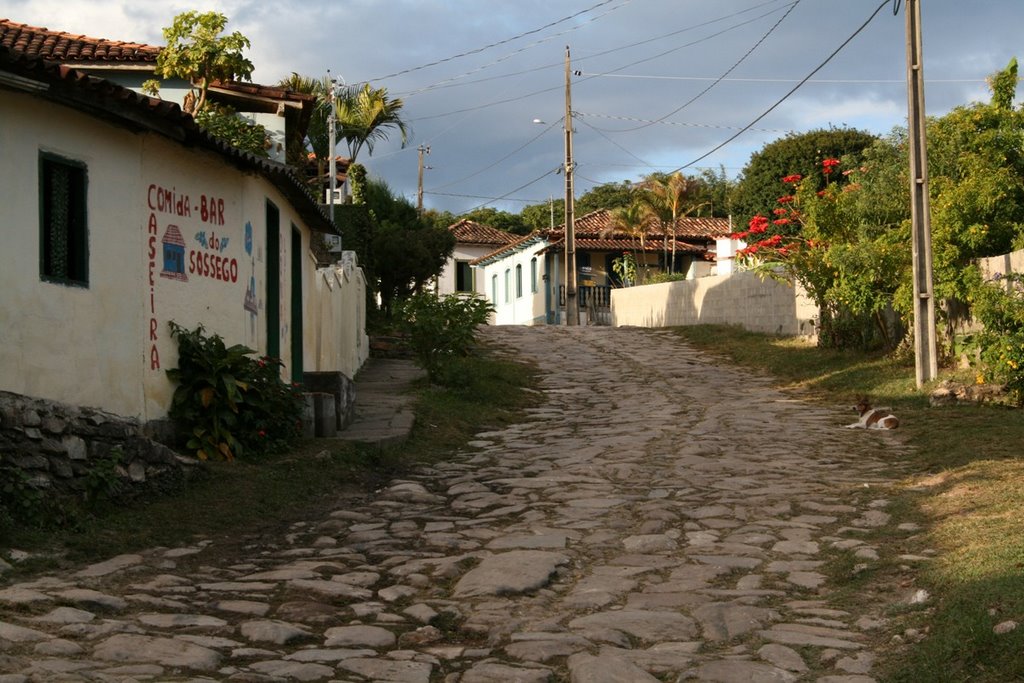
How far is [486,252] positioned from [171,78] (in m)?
35.0

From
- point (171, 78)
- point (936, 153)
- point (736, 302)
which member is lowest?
point (736, 302)

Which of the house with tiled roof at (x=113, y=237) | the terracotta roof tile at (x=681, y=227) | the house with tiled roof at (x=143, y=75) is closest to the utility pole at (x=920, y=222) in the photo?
the house with tiled roof at (x=113, y=237)

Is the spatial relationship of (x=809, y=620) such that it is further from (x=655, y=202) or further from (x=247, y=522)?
(x=655, y=202)

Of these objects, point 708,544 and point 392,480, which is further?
point 392,480

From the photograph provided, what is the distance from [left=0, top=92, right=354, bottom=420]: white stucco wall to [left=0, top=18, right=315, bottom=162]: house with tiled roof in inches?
286

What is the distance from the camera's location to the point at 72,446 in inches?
305

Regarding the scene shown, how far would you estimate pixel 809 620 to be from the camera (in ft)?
19.4

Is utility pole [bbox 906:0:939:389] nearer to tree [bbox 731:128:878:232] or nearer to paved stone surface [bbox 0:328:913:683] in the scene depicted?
paved stone surface [bbox 0:328:913:683]

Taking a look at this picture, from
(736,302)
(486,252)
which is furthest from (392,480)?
(486,252)

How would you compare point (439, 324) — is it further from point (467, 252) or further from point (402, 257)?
point (467, 252)

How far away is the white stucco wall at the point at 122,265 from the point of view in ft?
25.7

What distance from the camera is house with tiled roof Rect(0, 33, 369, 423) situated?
782cm

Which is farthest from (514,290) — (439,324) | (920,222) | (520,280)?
(920,222)

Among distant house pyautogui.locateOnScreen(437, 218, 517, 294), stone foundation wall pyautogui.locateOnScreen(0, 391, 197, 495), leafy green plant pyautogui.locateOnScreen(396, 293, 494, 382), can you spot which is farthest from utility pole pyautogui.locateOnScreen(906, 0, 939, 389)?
distant house pyautogui.locateOnScreen(437, 218, 517, 294)
